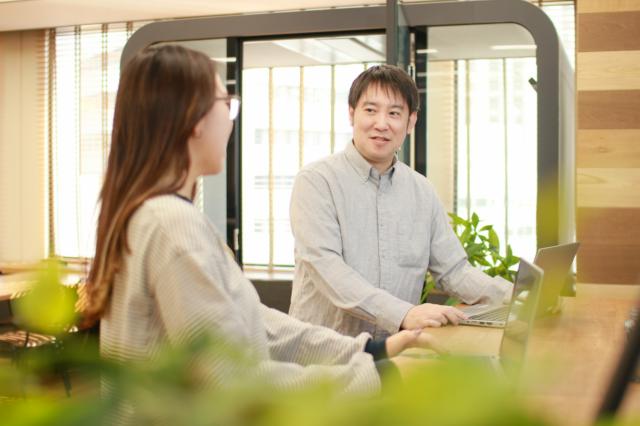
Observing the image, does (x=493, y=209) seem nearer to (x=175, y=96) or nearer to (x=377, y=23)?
(x=377, y=23)

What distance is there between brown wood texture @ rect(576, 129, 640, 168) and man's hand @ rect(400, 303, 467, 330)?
2.00 metres

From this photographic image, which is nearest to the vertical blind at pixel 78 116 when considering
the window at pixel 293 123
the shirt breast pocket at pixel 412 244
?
the window at pixel 293 123

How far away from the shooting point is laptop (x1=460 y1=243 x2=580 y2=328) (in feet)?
8.16

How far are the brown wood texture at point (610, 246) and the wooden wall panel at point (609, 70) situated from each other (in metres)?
0.63

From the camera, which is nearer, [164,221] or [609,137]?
[164,221]

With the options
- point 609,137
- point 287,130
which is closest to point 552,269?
point 609,137

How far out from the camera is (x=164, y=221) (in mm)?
1312

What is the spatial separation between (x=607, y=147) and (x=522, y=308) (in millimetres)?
2838

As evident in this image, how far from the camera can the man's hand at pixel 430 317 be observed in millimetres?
2510

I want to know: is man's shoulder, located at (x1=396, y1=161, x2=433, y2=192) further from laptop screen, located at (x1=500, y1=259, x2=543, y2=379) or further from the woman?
the woman

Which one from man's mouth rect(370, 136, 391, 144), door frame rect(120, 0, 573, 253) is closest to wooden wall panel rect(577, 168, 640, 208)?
door frame rect(120, 0, 573, 253)

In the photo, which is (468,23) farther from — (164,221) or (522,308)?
(164,221)

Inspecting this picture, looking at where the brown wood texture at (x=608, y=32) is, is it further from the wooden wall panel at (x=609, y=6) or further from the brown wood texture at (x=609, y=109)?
the brown wood texture at (x=609, y=109)

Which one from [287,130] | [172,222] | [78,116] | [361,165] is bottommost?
[172,222]
